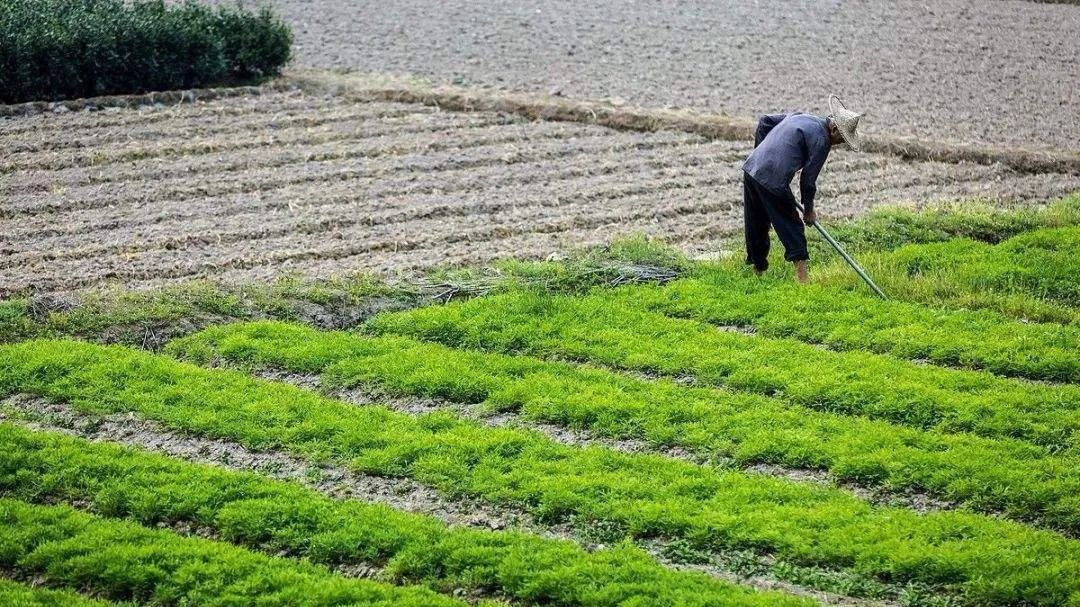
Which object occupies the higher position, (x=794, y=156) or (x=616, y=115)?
(x=794, y=156)

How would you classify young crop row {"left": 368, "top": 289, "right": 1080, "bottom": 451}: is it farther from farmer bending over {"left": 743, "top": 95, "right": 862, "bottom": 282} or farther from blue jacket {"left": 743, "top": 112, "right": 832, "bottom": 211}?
blue jacket {"left": 743, "top": 112, "right": 832, "bottom": 211}

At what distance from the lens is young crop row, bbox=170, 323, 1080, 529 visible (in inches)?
303

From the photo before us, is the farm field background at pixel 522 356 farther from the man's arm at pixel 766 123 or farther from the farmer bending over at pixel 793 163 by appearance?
the man's arm at pixel 766 123

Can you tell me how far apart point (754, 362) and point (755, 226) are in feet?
6.46

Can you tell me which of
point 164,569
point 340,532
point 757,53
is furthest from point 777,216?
point 757,53

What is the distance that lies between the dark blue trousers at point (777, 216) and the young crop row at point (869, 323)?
41 centimetres

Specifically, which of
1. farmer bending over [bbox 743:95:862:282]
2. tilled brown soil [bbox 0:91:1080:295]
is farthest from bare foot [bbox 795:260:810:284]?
tilled brown soil [bbox 0:91:1080:295]

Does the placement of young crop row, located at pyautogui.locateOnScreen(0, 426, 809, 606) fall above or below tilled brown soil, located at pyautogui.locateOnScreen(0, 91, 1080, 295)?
below

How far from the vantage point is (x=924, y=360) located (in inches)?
382

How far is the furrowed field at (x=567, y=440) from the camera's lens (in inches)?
268

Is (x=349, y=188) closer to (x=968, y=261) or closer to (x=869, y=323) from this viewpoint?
(x=869, y=323)

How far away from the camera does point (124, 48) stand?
17391mm

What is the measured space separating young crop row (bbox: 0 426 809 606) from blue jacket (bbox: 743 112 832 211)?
14.7 feet

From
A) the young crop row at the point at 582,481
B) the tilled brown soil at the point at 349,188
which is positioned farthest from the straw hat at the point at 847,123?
the young crop row at the point at 582,481
